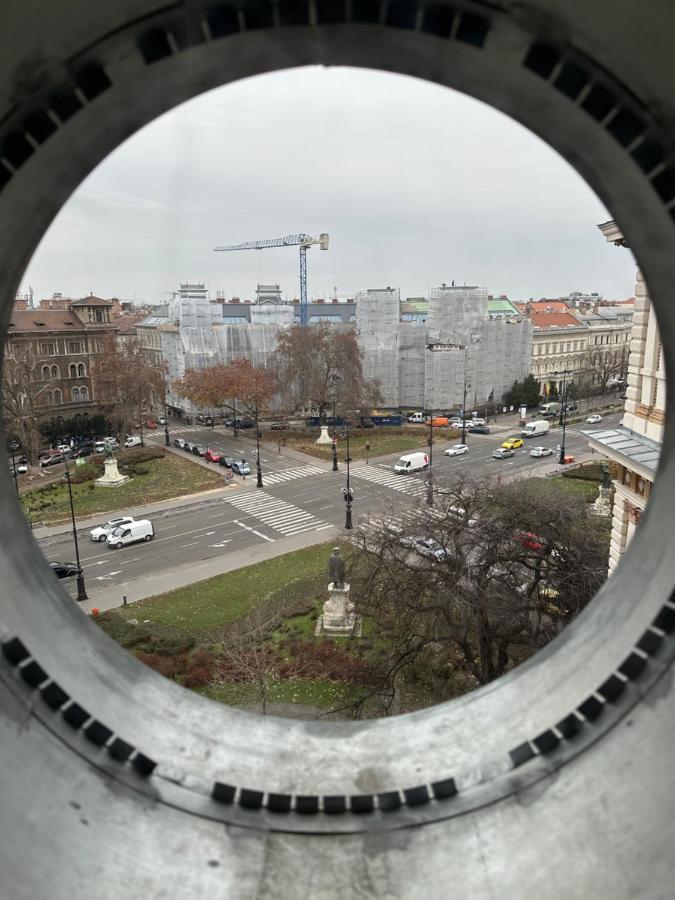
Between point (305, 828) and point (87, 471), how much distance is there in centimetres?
3245

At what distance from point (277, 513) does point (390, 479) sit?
25.2 ft

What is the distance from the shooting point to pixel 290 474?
1314 inches

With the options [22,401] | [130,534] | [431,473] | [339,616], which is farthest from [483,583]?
[22,401]

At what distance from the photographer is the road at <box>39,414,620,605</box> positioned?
21.1 m

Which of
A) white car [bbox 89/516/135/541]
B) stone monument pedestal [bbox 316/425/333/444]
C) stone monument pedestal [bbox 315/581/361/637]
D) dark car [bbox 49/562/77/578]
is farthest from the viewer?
stone monument pedestal [bbox 316/425/333/444]

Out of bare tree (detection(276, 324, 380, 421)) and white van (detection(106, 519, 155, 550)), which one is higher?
bare tree (detection(276, 324, 380, 421))

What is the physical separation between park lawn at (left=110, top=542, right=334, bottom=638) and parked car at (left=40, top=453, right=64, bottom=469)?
21.5 meters

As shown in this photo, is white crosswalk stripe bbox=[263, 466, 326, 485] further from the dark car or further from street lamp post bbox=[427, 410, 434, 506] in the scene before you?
the dark car

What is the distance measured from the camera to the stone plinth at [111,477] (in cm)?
3128

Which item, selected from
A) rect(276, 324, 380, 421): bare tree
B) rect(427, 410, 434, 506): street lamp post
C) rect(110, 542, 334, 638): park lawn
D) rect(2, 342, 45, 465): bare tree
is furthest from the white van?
rect(276, 324, 380, 421): bare tree

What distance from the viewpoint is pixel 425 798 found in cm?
311

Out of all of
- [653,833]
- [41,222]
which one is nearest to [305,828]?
[653,833]

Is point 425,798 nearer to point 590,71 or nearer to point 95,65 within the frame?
point 590,71

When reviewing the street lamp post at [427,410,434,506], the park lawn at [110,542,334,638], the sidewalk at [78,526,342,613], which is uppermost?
the street lamp post at [427,410,434,506]
